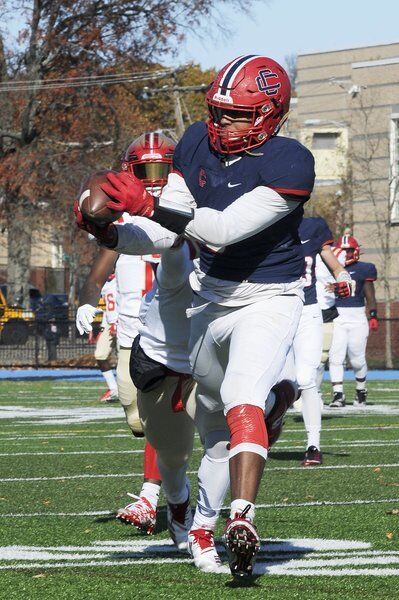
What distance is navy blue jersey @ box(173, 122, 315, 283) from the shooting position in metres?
4.91

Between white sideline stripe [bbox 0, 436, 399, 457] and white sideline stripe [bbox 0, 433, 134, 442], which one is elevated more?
white sideline stripe [bbox 0, 436, 399, 457]

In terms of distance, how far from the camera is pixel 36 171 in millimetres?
32375

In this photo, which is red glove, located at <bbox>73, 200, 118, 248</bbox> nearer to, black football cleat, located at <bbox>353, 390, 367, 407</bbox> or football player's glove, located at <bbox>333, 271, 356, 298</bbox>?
football player's glove, located at <bbox>333, 271, 356, 298</bbox>

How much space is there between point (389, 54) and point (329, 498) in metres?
28.2

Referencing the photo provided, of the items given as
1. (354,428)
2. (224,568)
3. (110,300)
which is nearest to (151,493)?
(224,568)

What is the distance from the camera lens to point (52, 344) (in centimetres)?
2791

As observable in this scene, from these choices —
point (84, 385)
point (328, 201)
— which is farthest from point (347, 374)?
point (328, 201)

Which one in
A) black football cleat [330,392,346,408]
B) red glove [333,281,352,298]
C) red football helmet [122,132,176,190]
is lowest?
black football cleat [330,392,346,408]

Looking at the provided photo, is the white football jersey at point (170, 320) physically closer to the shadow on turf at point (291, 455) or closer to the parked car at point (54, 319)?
the shadow on turf at point (291, 455)

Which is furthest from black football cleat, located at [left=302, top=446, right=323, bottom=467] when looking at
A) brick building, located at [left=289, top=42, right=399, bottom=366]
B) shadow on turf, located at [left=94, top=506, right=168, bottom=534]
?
brick building, located at [left=289, top=42, right=399, bottom=366]

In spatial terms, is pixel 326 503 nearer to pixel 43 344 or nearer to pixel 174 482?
pixel 174 482

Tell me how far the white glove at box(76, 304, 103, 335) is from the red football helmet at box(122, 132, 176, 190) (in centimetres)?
67

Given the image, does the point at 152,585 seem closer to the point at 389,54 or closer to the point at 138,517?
the point at 138,517

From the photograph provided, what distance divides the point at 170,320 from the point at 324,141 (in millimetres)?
43077
